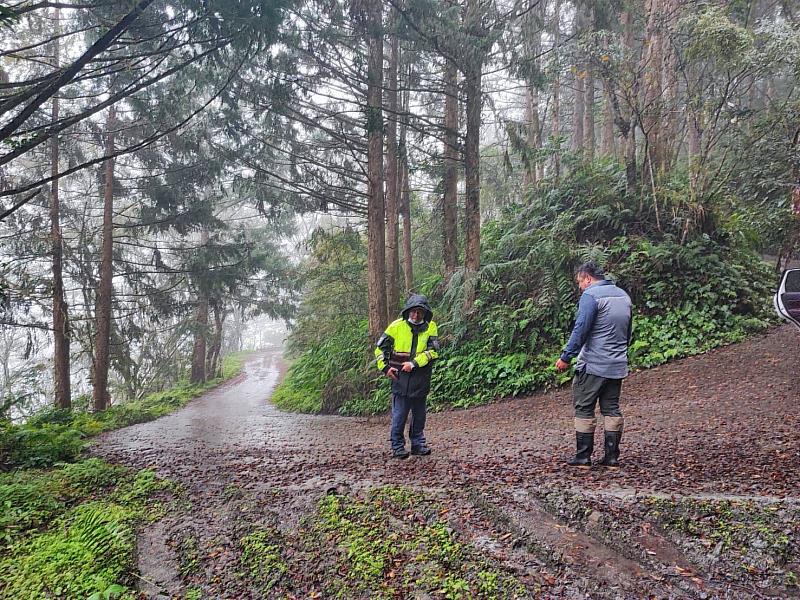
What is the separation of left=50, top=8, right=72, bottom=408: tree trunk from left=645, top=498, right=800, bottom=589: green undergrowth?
48.3 ft

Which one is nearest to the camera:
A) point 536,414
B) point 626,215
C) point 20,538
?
point 20,538

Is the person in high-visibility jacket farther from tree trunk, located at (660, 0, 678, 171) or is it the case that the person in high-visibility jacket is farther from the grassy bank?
tree trunk, located at (660, 0, 678, 171)

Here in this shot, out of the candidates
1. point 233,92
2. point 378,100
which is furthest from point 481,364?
point 233,92

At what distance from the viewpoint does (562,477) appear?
441cm

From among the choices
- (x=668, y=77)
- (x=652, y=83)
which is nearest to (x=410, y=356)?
(x=652, y=83)

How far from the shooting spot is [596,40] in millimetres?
10156

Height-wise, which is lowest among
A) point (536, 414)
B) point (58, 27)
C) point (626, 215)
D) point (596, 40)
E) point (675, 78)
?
point (536, 414)

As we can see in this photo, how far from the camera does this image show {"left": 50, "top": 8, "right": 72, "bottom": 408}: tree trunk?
12578 mm

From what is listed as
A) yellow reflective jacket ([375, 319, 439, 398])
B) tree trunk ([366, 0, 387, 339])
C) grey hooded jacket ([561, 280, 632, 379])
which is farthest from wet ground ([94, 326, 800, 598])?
tree trunk ([366, 0, 387, 339])

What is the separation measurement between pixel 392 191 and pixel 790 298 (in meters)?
8.83

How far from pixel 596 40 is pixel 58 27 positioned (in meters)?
13.5

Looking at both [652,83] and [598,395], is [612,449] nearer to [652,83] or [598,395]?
[598,395]

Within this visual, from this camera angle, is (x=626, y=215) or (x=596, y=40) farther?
(x=626, y=215)

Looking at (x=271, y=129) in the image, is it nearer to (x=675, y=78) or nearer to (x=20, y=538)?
(x=675, y=78)
